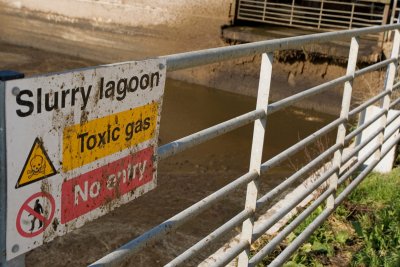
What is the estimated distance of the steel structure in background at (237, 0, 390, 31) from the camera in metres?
11.1

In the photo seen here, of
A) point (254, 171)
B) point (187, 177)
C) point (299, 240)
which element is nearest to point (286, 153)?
point (254, 171)

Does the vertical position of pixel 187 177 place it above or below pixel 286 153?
below

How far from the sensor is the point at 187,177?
23.2ft

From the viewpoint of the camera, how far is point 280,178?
7.07 meters

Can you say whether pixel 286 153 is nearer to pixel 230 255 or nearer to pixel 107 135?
pixel 230 255

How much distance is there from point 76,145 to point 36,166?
0.17 meters

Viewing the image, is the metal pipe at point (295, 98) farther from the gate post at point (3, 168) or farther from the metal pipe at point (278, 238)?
the gate post at point (3, 168)

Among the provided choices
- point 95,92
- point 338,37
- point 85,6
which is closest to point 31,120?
point 95,92

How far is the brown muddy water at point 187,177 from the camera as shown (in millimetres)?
4973

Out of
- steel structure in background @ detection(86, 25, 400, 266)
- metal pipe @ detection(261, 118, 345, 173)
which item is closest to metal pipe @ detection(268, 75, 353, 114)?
steel structure in background @ detection(86, 25, 400, 266)

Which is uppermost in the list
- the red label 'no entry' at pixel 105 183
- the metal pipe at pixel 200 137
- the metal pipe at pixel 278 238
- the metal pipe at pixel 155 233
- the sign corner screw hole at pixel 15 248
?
the metal pipe at pixel 200 137

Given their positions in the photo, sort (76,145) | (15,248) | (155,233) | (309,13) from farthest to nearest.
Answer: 1. (309,13)
2. (155,233)
3. (76,145)
4. (15,248)

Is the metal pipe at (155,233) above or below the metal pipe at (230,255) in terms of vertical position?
above

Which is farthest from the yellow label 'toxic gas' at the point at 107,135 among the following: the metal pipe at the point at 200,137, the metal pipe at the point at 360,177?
the metal pipe at the point at 360,177
